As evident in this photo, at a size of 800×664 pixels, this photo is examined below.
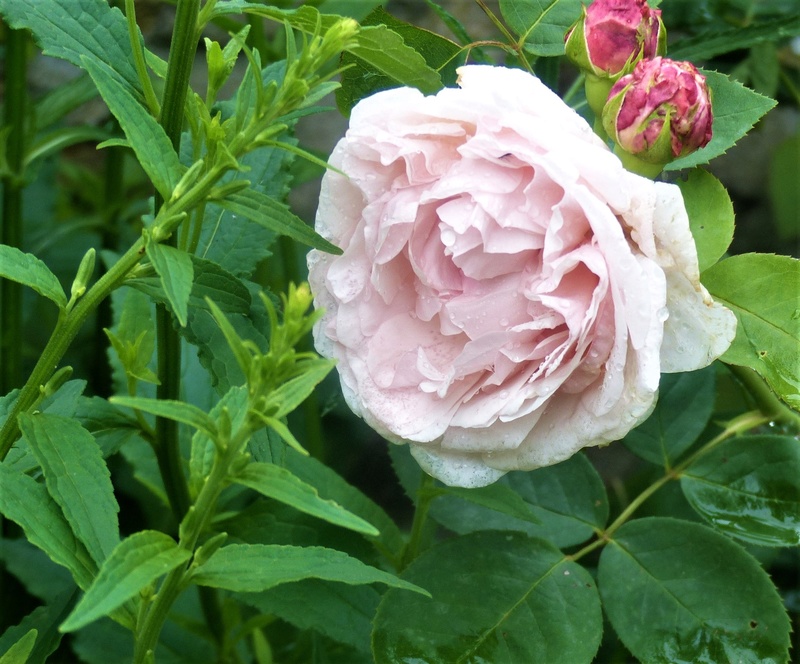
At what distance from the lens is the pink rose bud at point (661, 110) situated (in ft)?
1.75

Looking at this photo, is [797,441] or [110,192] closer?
[797,441]

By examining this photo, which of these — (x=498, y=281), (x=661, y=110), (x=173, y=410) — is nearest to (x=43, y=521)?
(x=173, y=410)

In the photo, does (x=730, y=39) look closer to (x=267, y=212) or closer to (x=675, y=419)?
(x=675, y=419)

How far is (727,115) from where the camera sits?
2.04ft

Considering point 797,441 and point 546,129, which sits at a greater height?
point 546,129

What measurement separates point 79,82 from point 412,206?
1.95ft

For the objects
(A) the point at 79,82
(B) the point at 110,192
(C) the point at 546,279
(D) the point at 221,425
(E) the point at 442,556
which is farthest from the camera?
(B) the point at 110,192

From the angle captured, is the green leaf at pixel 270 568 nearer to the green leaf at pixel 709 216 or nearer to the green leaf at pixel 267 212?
the green leaf at pixel 267 212

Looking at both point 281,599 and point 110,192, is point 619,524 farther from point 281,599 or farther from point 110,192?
point 110,192

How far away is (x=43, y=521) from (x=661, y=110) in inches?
16.0

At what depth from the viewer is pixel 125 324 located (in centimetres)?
68

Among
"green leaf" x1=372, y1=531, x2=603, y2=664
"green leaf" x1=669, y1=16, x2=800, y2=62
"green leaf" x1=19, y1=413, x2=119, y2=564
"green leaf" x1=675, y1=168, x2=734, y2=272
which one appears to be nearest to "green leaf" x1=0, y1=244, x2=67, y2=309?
"green leaf" x1=19, y1=413, x2=119, y2=564

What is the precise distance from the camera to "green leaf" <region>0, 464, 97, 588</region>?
1.53 ft

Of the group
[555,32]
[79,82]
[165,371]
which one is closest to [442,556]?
[165,371]
